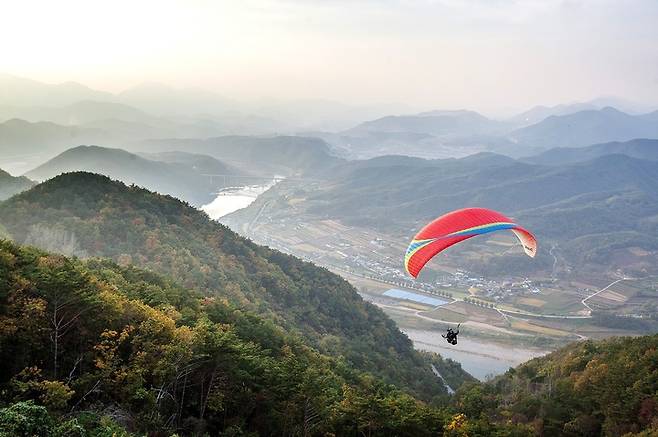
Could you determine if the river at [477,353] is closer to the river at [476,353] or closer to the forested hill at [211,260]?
the river at [476,353]

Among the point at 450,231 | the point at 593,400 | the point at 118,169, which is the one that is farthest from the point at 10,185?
the point at 118,169

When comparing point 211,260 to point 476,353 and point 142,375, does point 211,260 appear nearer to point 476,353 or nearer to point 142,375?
point 142,375

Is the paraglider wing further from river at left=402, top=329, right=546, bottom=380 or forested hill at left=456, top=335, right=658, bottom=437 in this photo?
river at left=402, top=329, right=546, bottom=380

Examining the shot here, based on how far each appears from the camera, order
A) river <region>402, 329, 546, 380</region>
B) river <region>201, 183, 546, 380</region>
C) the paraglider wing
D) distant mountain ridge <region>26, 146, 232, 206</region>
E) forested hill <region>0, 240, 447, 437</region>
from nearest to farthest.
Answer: forested hill <region>0, 240, 447, 437</region>
the paraglider wing
river <region>201, 183, 546, 380</region>
river <region>402, 329, 546, 380</region>
distant mountain ridge <region>26, 146, 232, 206</region>

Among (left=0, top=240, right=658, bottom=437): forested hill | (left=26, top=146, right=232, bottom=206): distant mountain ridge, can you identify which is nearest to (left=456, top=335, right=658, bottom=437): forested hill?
(left=0, top=240, right=658, bottom=437): forested hill

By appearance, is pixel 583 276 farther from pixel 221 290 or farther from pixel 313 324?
pixel 221 290

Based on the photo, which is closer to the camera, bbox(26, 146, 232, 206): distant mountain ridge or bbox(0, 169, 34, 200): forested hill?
bbox(0, 169, 34, 200): forested hill

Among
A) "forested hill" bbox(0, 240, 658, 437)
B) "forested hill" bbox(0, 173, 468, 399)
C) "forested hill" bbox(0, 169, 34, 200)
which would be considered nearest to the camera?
"forested hill" bbox(0, 240, 658, 437)

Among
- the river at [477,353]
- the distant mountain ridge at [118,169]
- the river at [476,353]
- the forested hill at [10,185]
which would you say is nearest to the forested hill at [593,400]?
the river at [476,353]
